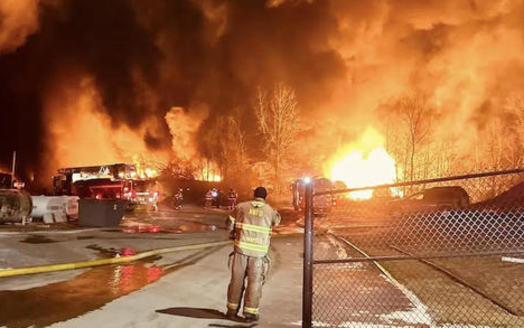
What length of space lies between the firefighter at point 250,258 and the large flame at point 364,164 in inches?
1254

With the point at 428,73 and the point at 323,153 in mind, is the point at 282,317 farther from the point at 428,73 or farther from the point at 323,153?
the point at 428,73

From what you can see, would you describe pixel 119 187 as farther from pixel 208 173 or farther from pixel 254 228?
pixel 208 173

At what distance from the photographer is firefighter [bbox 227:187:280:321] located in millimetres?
5941

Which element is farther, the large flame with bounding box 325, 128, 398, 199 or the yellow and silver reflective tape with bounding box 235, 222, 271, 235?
the large flame with bounding box 325, 128, 398, 199

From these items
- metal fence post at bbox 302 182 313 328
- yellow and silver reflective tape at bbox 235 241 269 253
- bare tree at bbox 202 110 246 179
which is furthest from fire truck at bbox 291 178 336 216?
bare tree at bbox 202 110 246 179

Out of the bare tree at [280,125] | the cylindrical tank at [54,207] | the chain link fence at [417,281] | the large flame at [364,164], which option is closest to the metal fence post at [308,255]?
the chain link fence at [417,281]

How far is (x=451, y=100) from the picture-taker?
4262cm

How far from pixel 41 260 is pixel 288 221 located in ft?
46.1

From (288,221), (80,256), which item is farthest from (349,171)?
(80,256)

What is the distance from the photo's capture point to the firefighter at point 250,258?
5941 mm

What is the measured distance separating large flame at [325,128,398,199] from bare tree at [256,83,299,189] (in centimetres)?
452

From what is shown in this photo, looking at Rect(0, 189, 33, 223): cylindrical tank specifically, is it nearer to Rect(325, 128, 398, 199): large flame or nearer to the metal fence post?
the metal fence post

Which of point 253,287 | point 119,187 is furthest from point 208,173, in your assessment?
point 253,287

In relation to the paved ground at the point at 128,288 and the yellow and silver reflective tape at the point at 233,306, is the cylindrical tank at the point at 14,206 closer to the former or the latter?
the paved ground at the point at 128,288
